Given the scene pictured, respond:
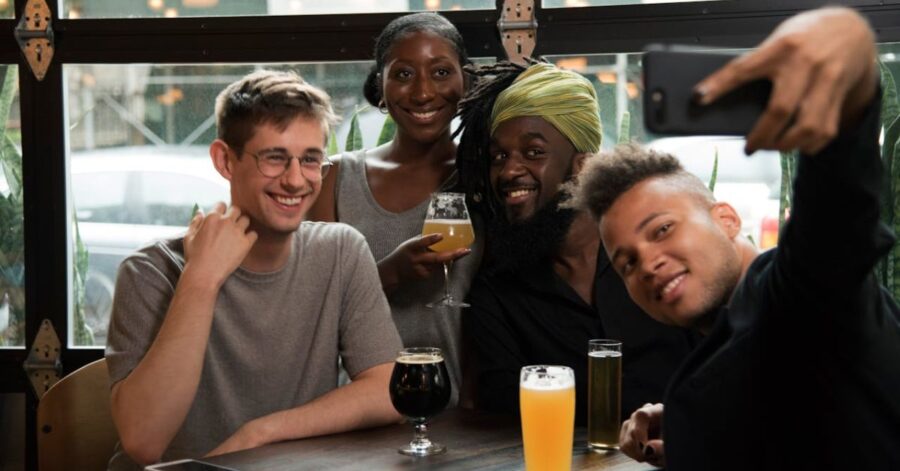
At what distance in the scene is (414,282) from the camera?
9.73 ft

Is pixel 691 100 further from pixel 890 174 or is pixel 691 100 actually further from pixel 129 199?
pixel 129 199

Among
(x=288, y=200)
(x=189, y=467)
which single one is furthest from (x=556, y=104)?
(x=189, y=467)

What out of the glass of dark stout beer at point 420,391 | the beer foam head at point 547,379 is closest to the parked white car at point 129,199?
the glass of dark stout beer at point 420,391

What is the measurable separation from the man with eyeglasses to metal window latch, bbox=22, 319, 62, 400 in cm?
138

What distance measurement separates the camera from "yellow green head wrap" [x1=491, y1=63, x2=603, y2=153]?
284cm

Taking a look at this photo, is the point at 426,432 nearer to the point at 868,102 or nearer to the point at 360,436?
the point at 360,436

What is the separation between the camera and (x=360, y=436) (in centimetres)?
224

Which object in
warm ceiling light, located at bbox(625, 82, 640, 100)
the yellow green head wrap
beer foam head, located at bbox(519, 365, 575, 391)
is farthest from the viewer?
warm ceiling light, located at bbox(625, 82, 640, 100)


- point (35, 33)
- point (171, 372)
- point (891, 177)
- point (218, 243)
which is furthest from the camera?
point (35, 33)

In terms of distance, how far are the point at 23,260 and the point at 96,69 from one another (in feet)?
2.35

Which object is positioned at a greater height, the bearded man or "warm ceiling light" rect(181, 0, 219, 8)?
"warm ceiling light" rect(181, 0, 219, 8)

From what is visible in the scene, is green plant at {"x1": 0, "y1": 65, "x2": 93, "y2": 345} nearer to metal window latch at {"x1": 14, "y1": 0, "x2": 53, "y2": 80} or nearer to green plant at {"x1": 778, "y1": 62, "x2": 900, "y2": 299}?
metal window latch at {"x1": 14, "y1": 0, "x2": 53, "y2": 80}

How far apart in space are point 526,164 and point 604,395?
0.79 meters

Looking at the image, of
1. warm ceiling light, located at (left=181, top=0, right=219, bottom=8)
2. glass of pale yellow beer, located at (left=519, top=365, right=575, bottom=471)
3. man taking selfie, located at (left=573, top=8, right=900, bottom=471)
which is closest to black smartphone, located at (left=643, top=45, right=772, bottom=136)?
man taking selfie, located at (left=573, top=8, right=900, bottom=471)
